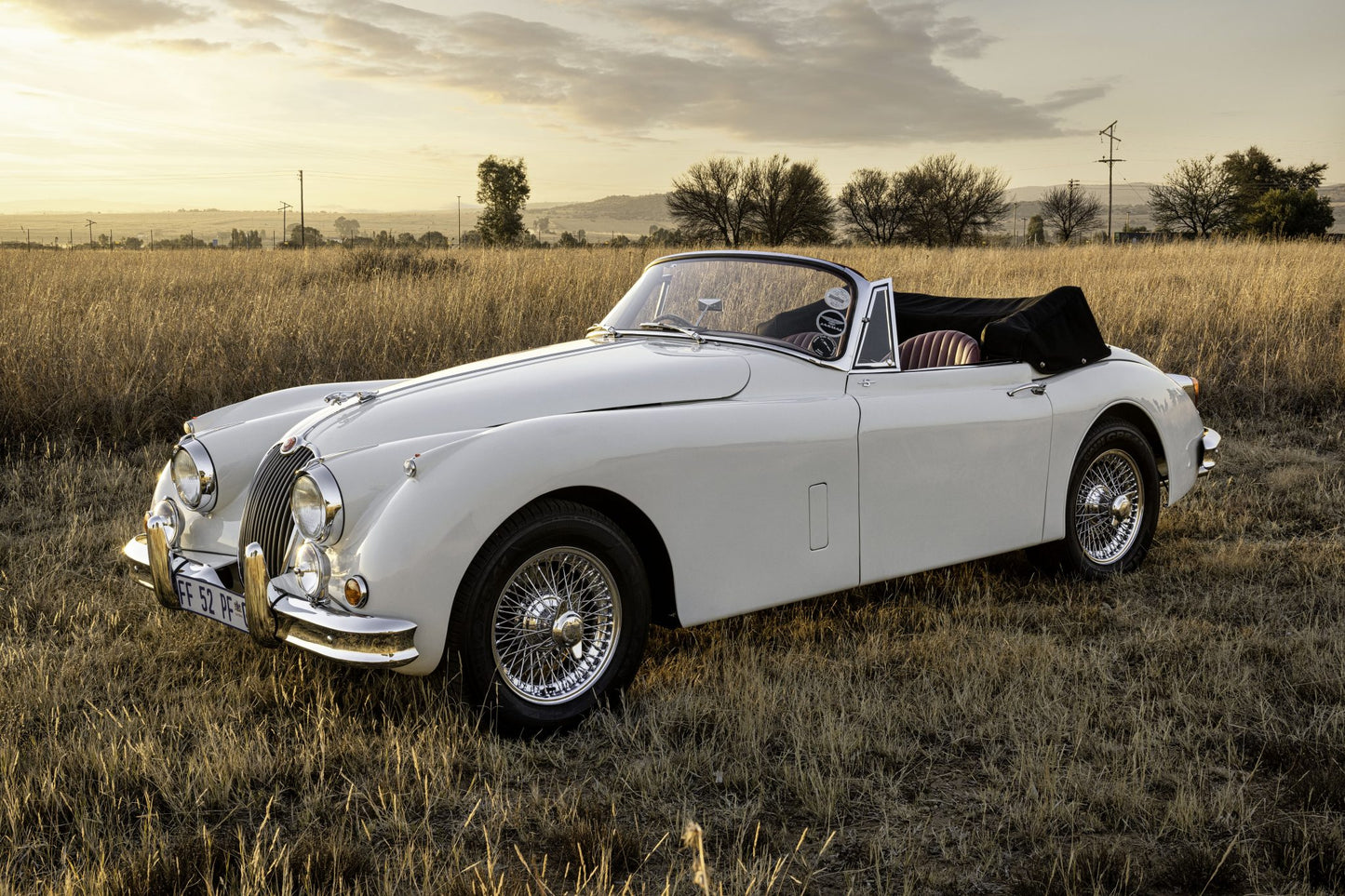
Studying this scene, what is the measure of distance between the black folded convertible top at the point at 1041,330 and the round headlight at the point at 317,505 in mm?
2600

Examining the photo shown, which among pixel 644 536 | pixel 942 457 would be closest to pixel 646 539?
pixel 644 536

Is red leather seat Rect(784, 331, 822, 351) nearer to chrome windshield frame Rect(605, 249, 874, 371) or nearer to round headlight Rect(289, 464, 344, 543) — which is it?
chrome windshield frame Rect(605, 249, 874, 371)

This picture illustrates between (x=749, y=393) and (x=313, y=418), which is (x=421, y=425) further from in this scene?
(x=749, y=393)

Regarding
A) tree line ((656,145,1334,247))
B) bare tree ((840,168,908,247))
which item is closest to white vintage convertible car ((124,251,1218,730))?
tree line ((656,145,1334,247))

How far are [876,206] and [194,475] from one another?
64.3m

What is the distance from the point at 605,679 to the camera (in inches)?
139

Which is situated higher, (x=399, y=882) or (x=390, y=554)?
(x=390, y=554)

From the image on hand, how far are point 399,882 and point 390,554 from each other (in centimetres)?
93

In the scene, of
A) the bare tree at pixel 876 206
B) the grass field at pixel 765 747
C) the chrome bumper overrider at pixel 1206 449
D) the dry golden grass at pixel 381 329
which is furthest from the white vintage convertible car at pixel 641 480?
the bare tree at pixel 876 206

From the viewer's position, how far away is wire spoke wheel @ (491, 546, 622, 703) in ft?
11.0

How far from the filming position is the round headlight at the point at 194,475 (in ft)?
13.2

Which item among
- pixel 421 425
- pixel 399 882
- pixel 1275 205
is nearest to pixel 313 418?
pixel 421 425

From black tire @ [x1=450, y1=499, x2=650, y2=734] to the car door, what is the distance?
3.64 ft

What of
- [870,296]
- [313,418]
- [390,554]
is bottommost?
[390,554]
